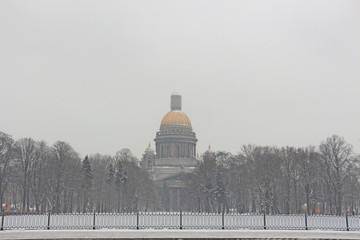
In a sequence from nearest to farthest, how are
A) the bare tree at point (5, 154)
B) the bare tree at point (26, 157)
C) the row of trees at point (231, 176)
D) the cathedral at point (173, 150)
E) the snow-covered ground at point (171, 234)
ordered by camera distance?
1. the snow-covered ground at point (171, 234)
2. the bare tree at point (5, 154)
3. the row of trees at point (231, 176)
4. the bare tree at point (26, 157)
5. the cathedral at point (173, 150)

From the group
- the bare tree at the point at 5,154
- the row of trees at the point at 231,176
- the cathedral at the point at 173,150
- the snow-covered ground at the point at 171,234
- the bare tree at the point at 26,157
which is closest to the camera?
the snow-covered ground at the point at 171,234

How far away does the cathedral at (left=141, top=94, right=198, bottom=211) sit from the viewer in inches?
5910

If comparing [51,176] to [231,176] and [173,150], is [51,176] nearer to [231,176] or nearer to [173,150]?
[231,176]

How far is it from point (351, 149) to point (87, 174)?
4266 cm

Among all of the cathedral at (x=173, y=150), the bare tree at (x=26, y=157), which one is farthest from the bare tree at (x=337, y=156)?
the cathedral at (x=173, y=150)

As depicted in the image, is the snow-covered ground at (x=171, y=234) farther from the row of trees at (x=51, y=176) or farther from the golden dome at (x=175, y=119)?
the golden dome at (x=175, y=119)

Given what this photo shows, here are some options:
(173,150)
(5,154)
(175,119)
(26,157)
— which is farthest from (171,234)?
(175,119)

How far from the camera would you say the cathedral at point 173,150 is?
15012 cm

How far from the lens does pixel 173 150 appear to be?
157 metres

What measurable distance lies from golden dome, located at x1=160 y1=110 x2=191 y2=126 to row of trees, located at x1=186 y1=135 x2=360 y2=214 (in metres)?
79.0

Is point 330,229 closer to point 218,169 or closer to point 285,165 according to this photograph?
point 285,165

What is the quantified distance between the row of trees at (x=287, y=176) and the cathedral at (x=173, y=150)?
6725 centimetres

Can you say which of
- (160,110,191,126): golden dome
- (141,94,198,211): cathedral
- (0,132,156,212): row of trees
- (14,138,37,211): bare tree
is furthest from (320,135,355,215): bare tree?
(160,110,191,126): golden dome

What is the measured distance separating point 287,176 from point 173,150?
306ft
